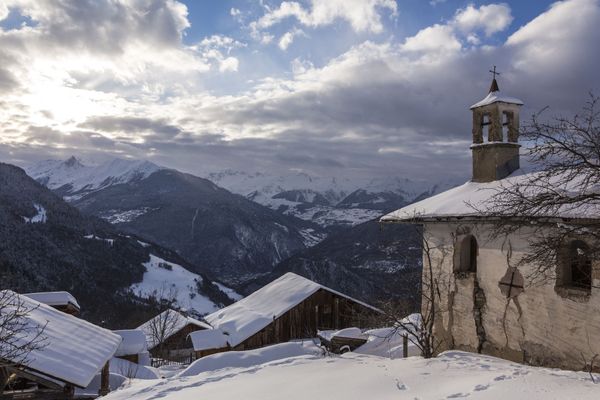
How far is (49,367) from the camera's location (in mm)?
13938

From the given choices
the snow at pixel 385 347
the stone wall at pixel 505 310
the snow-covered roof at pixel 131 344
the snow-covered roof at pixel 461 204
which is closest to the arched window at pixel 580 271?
the stone wall at pixel 505 310

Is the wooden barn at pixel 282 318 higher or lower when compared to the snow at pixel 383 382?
lower

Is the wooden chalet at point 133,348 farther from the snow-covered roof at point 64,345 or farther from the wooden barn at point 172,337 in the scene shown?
the snow-covered roof at point 64,345

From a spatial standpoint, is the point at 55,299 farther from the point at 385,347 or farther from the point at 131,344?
the point at 385,347

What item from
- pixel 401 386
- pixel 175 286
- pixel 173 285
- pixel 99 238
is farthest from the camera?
pixel 99 238

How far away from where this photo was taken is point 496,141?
48.3 ft

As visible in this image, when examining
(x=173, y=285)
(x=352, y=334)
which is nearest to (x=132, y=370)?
(x=352, y=334)

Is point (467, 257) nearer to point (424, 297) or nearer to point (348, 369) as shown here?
point (424, 297)

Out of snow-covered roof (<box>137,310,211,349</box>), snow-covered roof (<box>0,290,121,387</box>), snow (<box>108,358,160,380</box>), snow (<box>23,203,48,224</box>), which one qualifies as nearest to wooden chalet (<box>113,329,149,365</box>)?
snow (<box>108,358,160,380</box>)

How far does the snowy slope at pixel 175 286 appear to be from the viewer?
4606 inches

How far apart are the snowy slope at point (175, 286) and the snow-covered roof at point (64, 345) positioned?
92.5 meters

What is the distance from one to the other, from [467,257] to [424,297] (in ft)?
6.48

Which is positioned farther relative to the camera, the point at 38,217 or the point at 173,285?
the point at 38,217

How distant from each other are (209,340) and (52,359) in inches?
472
